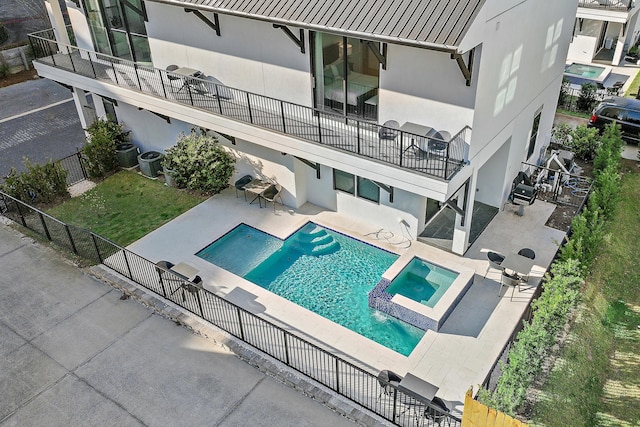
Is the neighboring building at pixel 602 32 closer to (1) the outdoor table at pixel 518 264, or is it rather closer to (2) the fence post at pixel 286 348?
(1) the outdoor table at pixel 518 264

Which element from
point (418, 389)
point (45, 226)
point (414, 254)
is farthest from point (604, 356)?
point (45, 226)

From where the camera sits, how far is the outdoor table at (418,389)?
10.2 meters

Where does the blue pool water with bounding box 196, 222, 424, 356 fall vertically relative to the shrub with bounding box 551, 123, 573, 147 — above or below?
below

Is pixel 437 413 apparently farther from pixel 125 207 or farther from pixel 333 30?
pixel 125 207

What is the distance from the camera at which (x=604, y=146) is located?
17719 millimetres

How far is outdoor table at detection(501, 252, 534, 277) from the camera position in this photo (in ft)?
45.4

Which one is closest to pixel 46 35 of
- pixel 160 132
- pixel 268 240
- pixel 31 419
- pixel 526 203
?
pixel 160 132

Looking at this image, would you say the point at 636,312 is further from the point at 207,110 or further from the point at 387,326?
the point at 207,110

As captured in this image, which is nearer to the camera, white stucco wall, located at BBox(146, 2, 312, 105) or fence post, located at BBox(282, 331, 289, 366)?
fence post, located at BBox(282, 331, 289, 366)

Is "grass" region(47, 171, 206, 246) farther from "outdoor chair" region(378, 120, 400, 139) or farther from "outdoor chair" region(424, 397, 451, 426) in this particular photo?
"outdoor chair" region(424, 397, 451, 426)

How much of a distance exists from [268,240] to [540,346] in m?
8.47

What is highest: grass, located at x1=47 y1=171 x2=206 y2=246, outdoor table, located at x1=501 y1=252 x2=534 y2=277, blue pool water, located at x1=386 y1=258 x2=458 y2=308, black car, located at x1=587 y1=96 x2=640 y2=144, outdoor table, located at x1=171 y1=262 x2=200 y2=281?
black car, located at x1=587 y1=96 x2=640 y2=144

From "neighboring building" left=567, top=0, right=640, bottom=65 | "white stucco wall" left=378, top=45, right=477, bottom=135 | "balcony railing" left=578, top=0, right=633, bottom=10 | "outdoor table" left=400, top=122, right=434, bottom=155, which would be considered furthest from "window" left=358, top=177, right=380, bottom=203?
"balcony railing" left=578, top=0, right=633, bottom=10

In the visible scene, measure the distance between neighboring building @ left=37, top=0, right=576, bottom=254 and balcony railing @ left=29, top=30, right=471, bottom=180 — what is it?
0.15 ft
